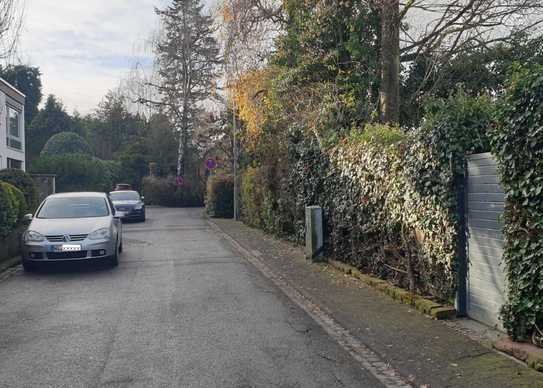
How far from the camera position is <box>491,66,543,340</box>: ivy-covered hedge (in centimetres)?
550

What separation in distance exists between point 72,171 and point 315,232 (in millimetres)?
35175

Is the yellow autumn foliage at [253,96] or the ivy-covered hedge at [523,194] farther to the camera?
the yellow autumn foliage at [253,96]

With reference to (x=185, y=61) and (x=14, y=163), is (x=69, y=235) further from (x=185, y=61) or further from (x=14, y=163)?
(x=185, y=61)

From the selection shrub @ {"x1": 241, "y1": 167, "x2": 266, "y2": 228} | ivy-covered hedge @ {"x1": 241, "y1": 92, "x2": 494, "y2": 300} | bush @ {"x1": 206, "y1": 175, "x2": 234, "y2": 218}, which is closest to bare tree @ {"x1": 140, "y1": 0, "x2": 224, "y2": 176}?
bush @ {"x1": 206, "y1": 175, "x2": 234, "y2": 218}

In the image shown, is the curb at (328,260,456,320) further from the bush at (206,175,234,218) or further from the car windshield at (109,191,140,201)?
the bush at (206,175,234,218)

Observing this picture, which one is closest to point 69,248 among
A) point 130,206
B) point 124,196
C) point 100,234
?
point 100,234

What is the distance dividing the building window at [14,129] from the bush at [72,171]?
10.3m

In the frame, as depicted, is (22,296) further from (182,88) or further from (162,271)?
(182,88)

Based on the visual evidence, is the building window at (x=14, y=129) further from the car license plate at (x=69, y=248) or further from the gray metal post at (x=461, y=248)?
the gray metal post at (x=461, y=248)

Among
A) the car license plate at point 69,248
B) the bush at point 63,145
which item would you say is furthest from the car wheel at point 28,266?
the bush at point 63,145

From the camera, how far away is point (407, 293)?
8438 mm

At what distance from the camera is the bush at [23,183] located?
18741 millimetres

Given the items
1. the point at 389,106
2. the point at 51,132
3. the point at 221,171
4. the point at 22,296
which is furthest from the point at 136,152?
the point at 22,296

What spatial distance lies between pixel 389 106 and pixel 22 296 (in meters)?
9.83
